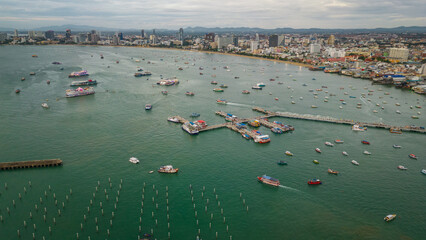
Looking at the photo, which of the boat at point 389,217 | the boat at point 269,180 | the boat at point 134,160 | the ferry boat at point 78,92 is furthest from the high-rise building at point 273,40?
the boat at point 389,217

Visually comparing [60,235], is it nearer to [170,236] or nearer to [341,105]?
[170,236]

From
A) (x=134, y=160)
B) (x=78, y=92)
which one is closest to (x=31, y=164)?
(x=134, y=160)

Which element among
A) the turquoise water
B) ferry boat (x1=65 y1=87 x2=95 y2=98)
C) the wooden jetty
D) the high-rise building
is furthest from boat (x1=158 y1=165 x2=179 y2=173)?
the high-rise building

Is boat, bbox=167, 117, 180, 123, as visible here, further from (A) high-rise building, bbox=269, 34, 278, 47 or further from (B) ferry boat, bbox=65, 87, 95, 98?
(A) high-rise building, bbox=269, 34, 278, 47

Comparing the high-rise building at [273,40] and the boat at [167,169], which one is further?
the high-rise building at [273,40]

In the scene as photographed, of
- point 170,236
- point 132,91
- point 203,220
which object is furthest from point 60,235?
point 132,91

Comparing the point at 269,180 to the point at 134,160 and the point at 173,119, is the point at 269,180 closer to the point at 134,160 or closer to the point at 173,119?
the point at 134,160

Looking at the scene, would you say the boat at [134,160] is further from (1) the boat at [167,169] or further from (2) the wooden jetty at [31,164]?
(2) the wooden jetty at [31,164]
